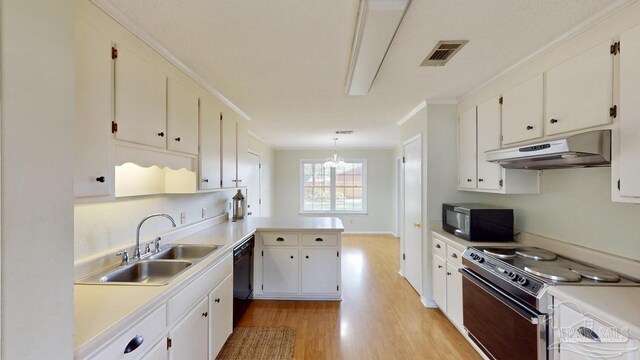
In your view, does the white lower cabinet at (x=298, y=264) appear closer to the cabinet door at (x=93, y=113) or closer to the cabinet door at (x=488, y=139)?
the cabinet door at (x=488, y=139)

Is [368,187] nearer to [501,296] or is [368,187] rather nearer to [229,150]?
[229,150]

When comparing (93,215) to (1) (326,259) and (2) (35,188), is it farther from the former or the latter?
(1) (326,259)

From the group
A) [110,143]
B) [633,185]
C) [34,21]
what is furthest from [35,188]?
[633,185]

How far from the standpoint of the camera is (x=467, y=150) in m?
2.81

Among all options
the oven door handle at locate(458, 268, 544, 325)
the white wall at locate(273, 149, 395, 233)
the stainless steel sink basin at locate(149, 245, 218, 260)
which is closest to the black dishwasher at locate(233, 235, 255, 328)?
the stainless steel sink basin at locate(149, 245, 218, 260)

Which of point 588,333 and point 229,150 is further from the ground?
point 229,150

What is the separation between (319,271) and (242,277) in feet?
3.08

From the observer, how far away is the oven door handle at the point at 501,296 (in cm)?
152

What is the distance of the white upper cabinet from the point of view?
57.2 inches

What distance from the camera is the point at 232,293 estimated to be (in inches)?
95.3

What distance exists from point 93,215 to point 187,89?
115 cm

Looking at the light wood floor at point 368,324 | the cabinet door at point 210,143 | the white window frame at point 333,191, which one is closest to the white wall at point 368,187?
the white window frame at point 333,191

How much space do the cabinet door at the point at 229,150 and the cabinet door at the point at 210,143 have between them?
0.12 metres

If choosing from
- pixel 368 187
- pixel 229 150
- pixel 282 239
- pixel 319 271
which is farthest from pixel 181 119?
pixel 368 187
